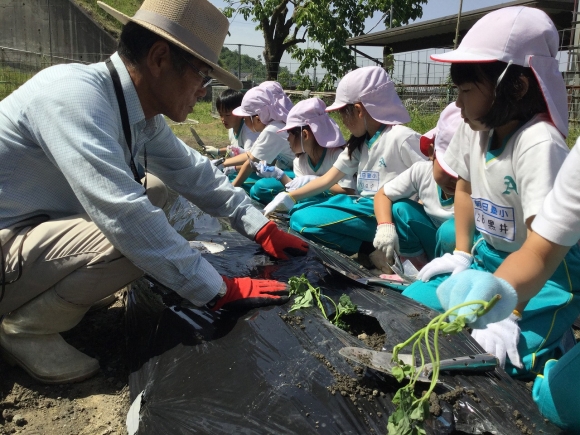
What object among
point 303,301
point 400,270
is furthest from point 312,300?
point 400,270

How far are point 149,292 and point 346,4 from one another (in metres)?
14.5

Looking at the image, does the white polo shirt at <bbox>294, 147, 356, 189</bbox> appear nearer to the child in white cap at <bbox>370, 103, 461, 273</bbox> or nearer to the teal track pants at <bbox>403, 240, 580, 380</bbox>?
the child in white cap at <bbox>370, 103, 461, 273</bbox>

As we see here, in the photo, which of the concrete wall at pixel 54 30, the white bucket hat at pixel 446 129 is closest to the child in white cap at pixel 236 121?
the white bucket hat at pixel 446 129

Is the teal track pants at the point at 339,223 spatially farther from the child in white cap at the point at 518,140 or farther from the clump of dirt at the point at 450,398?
the clump of dirt at the point at 450,398

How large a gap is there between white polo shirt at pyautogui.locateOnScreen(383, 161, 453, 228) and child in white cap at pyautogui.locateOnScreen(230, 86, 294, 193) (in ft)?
5.63

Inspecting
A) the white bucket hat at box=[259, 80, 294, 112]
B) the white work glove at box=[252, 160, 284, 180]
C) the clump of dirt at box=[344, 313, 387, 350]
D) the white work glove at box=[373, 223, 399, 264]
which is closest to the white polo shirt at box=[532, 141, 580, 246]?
the clump of dirt at box=[344, 313, 387, 350]

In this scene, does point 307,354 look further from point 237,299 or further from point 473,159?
point 473,159

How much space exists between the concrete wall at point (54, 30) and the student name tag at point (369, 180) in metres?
17.7

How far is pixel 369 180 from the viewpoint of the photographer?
135 inches

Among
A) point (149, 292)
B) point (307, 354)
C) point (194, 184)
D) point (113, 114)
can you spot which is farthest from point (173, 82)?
point (307, 354)

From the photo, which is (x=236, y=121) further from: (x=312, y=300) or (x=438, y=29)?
(x=438, y=29)

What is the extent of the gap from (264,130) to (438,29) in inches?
311

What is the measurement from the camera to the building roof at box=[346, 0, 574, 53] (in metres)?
8.41

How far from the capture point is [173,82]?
195 cm
